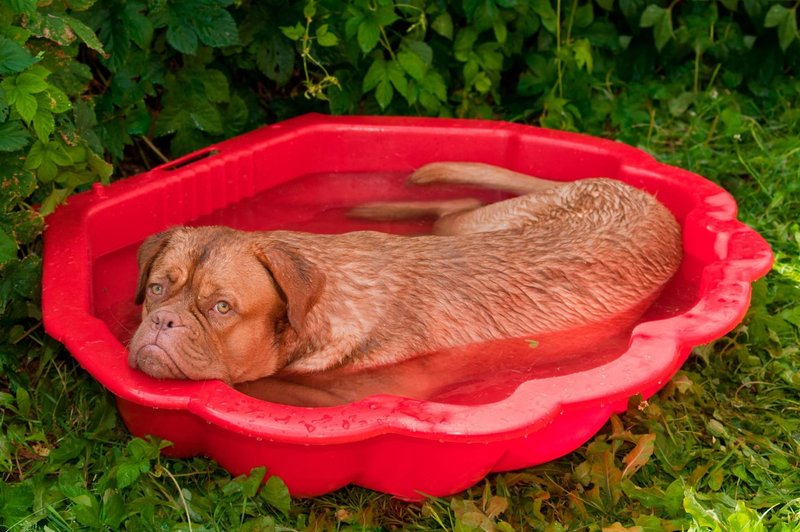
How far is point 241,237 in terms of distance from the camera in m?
4.46

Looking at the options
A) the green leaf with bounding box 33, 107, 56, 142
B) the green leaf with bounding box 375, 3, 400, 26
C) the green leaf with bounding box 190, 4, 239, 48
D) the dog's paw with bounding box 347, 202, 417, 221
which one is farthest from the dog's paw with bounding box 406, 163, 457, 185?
the green leaf with bounding box 33, 107, 56, 142

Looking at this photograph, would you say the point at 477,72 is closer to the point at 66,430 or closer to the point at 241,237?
the point at 241,237

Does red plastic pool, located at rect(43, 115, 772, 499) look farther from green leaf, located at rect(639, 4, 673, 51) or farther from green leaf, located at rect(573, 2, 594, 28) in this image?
green leaf, located at rect(639, 4, 673, 51)

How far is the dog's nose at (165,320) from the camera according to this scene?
4.05m

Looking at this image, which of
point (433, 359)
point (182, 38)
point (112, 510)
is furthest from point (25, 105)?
point (433, 359)

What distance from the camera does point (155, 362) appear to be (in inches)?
156

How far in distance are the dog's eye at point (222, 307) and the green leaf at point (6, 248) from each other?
1.07 meters

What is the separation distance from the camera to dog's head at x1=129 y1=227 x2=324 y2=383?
13.3ft

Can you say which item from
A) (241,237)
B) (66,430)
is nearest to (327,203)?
(241,237)

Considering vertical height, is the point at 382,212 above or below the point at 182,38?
below

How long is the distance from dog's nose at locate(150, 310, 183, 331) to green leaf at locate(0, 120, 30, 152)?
3.59ft

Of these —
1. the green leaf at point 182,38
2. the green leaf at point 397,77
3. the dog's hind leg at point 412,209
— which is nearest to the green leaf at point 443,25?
the green leaf at point 397,77

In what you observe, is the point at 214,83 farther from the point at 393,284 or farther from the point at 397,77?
the point at 393,284

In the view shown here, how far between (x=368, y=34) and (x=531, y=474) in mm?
3039
